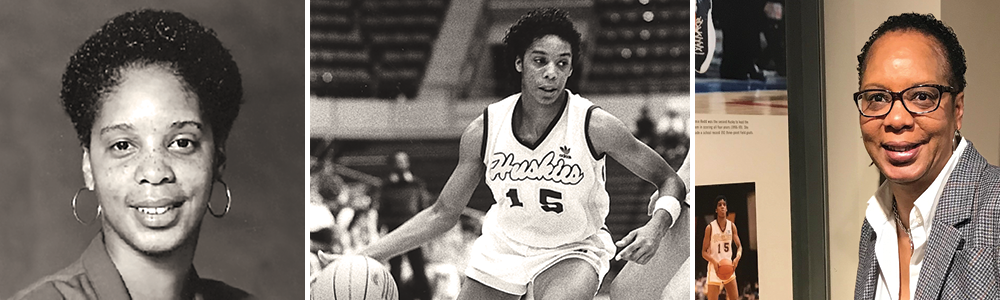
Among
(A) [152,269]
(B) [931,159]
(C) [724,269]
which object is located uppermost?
(B) [931,159]

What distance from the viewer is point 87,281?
→ 167cm

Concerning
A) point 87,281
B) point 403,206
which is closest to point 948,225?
point 403,206

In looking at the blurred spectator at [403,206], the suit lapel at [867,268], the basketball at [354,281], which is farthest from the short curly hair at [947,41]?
the basketball at [354,281]

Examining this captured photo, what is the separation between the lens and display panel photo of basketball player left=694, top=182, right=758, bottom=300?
7.54 feet

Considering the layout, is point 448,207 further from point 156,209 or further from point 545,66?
point 156,209

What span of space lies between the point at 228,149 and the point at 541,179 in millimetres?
737

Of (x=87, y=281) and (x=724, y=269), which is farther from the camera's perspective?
(x=724, y=269)

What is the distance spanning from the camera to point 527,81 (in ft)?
6.19

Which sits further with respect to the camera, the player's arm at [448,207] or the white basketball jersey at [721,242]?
the white basketball jersey at [721,242]

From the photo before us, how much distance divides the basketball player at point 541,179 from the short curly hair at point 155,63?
0.53 m

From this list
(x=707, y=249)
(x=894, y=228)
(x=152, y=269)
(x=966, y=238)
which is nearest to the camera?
(x=966, y=238)

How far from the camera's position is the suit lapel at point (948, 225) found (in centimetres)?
162

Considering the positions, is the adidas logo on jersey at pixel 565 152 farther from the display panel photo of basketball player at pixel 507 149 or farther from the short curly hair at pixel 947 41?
the short curly hair at pixel 947 41

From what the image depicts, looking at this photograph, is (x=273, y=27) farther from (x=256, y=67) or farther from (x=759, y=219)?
(x=759, y=219)
